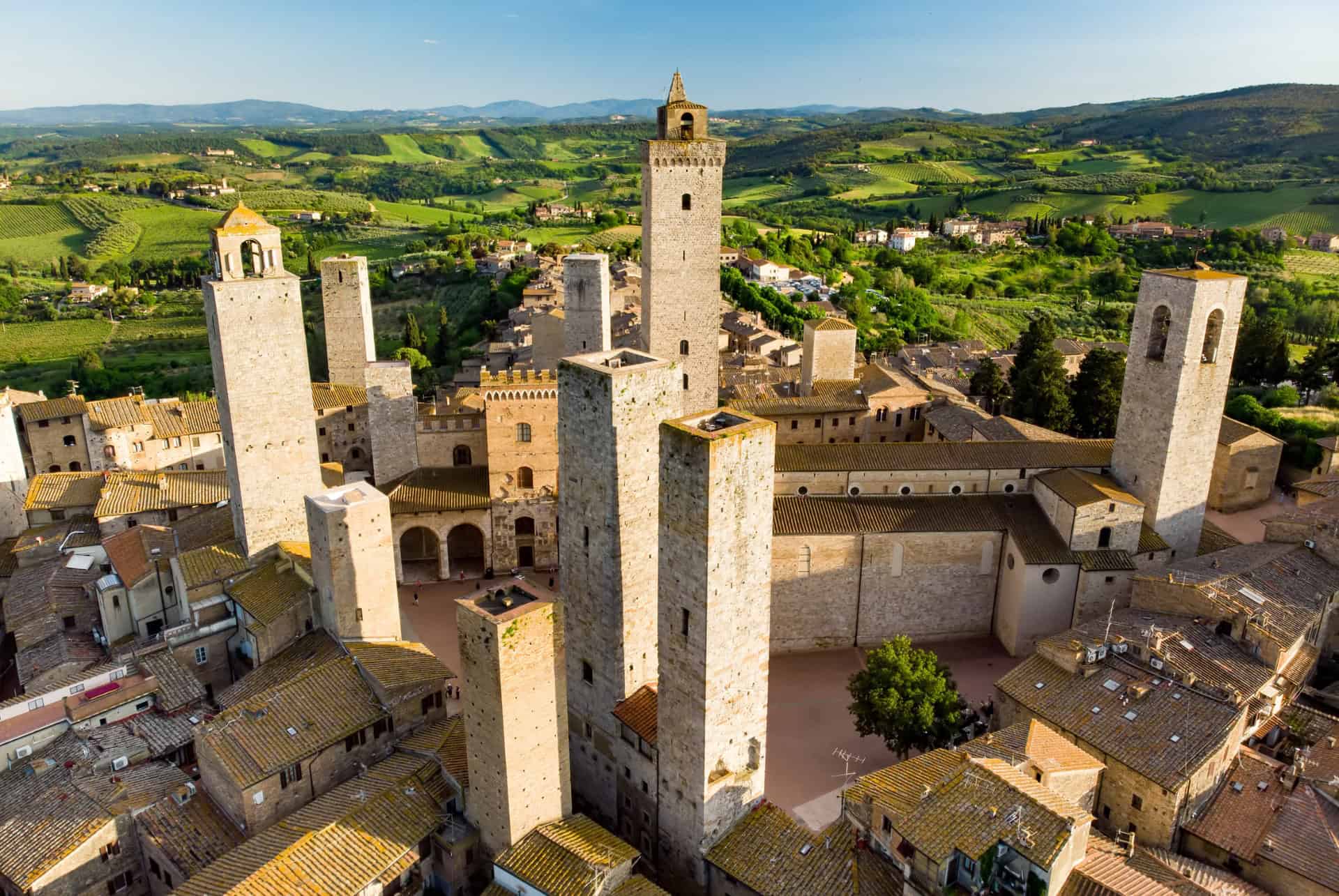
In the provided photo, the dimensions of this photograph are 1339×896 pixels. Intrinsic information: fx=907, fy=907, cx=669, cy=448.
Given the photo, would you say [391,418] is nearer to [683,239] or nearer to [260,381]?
[260,381]

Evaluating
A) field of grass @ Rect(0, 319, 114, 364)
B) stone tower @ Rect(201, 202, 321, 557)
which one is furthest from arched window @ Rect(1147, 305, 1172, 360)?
field of grass @ Rect(0, 319, 114, 364)

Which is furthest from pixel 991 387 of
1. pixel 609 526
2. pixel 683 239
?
pixel 609 526

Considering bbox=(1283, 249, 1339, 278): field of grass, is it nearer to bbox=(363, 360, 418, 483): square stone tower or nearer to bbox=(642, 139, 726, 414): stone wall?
bbox=(642, 139, 726, 414): stone wall

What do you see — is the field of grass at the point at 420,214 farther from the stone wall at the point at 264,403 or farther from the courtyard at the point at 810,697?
the courtyard at the point at 810,697

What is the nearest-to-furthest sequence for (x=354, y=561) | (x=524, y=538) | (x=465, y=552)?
(x=354, y=561)
(x=524, y=538)
(x=465, y=552)

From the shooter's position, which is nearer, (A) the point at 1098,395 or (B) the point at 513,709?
(B) the point at 513,709

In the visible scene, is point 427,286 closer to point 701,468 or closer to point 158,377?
point 158,377
